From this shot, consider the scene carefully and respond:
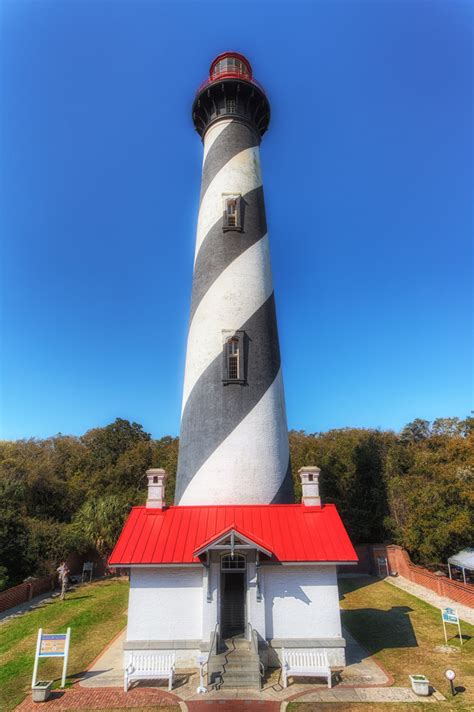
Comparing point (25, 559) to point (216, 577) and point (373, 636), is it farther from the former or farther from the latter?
point (373, 636)

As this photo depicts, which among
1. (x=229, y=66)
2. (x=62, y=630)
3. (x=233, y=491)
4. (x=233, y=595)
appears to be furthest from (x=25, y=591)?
(x=229, y=66)

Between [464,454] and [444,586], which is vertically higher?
[464,454]

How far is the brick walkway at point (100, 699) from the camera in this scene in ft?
27.5

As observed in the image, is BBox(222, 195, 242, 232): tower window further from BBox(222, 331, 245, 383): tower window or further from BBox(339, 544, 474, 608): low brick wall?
BBox(339, 544, 474, 608): low brick wall

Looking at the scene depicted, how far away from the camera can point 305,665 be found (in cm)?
930

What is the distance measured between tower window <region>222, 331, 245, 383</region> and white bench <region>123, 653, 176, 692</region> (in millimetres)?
7268

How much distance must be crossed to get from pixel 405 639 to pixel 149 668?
7687mm

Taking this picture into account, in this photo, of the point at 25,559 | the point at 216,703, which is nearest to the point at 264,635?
the point at 216,703

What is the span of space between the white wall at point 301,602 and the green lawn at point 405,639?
6.01 ft

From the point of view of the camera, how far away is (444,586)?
17.0 meters

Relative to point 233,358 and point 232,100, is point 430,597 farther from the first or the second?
point 232,100

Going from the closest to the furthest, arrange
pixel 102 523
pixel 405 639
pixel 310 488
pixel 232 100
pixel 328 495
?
1. pixel 310 488
2. pixel 405 639
3. pixel 232 100
4. pixel 102 523
5. pixel 328 495

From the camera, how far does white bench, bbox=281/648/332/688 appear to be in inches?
356

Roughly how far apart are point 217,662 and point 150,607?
2003mm
